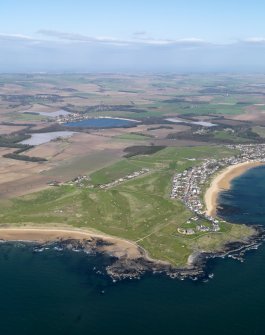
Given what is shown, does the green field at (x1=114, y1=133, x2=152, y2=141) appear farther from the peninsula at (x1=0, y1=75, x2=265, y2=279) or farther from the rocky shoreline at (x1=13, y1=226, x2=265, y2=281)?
the rocky shoreline at (x1=13, y1=226, x2=265, y2=281)

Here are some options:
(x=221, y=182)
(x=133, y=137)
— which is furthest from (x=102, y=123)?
(x=221, y=182)

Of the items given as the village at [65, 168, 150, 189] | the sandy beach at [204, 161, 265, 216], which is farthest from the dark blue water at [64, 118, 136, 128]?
the village at [65, 168, 150, 189]

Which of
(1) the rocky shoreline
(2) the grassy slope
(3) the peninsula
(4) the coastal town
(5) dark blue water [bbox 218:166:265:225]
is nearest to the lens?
(1) the rocky shoreline

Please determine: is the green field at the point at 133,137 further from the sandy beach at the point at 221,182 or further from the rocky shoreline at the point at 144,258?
the rocky shoreline at the point at 144,258

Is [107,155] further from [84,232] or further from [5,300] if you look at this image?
[5,300]

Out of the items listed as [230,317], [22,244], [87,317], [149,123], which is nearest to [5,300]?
[87,317]

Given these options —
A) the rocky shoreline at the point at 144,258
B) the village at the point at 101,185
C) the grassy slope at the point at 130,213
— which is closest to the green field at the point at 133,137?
the village at the point at 101,185

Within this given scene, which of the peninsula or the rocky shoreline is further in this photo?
the peninsula
